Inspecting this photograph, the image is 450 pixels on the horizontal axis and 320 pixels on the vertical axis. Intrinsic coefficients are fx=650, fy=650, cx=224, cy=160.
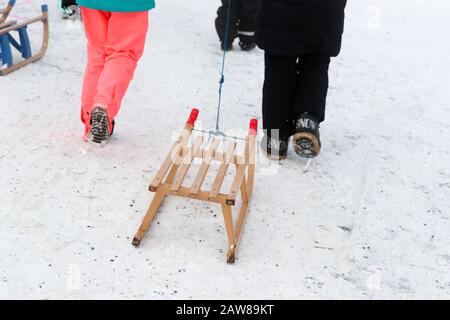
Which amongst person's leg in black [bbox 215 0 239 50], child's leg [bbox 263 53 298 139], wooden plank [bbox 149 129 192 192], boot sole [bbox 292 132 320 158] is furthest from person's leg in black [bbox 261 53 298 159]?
person's leg in black [bbox 215 0 239 50]

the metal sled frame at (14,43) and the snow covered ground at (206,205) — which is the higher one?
the metal sled frame at (14,43)

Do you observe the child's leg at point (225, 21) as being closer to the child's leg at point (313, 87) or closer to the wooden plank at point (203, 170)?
the child's leg at point (313, 87)

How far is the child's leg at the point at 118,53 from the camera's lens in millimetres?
3291

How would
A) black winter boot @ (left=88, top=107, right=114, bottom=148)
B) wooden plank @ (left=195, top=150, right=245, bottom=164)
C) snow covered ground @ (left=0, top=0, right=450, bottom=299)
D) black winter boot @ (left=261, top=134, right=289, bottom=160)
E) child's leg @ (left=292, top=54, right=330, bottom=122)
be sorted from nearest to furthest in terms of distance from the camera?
snow covered ground @ (left=0, top=0, right=450, bottom=299) → wooden plank @ (left=195, top=150, right=245, bottom=164) → black winter boot @ (left=88, top=107, right=114, bottom=148) → child's leg @ (left=292, top=54, right=330, bottom=122) → black winter boot @ (left=261, top=134, right=289, bottom=160)

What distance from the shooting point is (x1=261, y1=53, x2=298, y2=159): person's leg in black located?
11.4ft

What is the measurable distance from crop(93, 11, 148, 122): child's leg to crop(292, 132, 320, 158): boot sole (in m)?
0.94

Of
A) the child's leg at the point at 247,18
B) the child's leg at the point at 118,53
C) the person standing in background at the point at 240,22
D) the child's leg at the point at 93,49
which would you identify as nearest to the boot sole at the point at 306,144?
the child's leg at the point at 118,53

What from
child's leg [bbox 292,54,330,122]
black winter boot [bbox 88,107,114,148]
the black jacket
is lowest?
black winter boot [bbox 88,107,114,148]

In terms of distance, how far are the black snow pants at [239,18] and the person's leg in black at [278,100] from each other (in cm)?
175

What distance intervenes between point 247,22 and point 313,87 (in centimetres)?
197

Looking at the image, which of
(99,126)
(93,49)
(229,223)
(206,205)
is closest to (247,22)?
(93,49)

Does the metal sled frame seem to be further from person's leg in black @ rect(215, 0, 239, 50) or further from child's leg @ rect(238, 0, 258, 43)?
child's leg @ rect(238, 0, 258, 43)

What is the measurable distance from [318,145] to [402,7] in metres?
4.74
